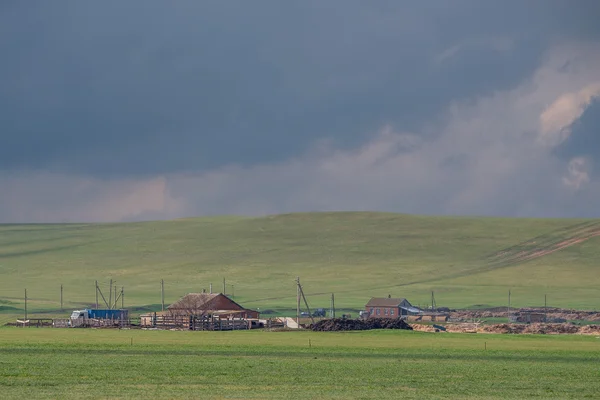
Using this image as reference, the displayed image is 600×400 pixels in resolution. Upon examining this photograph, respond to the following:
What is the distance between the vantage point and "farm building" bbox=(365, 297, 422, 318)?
14682 cm

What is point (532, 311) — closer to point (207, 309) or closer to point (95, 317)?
point (207, 309)

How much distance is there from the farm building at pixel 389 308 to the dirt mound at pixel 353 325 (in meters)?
40.1

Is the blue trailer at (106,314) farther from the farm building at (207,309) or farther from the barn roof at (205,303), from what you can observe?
the barn roof at (205,303)

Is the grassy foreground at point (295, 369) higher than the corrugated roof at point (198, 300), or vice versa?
the corrugated roof at point (198, 300)

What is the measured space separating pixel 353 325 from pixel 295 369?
52.4 m

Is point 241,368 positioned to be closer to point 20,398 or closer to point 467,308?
point 20,398

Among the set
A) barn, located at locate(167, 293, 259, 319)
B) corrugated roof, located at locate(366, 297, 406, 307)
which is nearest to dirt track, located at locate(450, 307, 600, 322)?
corrugated roof, located at locate(366, 297, 406, 307)

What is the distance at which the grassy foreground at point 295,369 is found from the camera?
135ft

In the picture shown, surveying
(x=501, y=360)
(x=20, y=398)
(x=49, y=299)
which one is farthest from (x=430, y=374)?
(x=49, y=299)

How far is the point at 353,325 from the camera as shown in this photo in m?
104

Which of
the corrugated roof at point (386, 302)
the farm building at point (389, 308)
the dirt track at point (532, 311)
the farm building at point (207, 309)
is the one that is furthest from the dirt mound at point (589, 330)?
the corrugated roof at point (386, 302)

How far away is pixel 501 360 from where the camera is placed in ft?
202

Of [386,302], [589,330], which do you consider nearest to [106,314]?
[386,302]

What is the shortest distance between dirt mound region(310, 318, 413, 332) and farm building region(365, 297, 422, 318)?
131 ft
